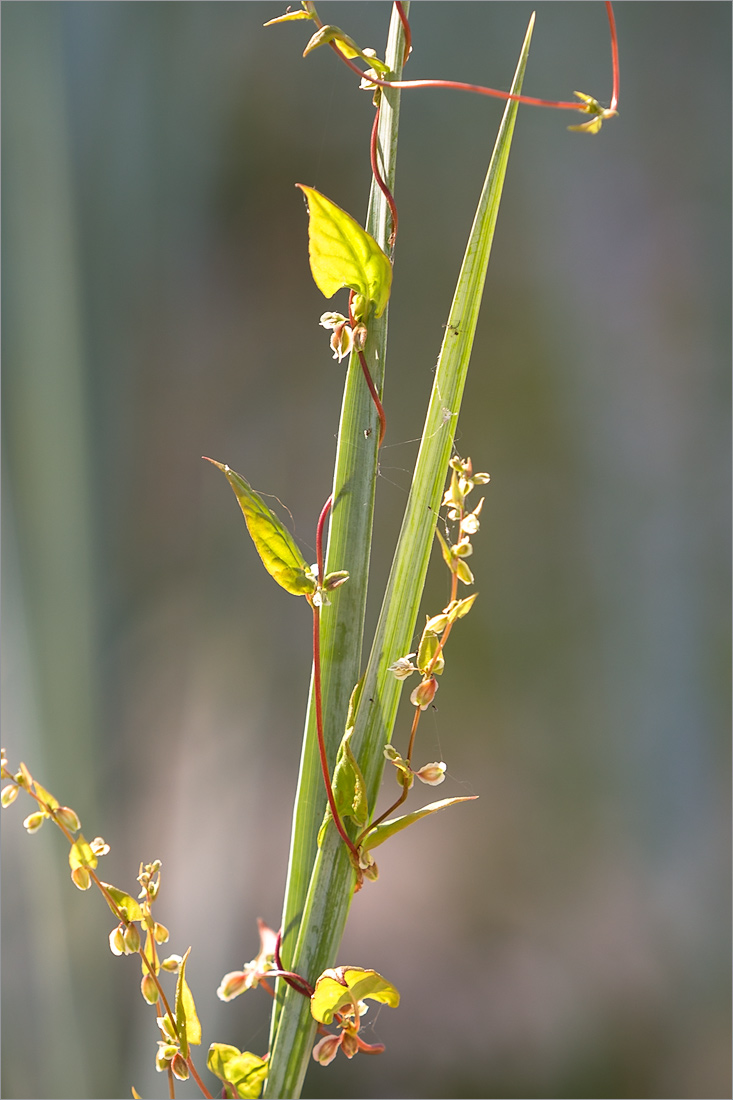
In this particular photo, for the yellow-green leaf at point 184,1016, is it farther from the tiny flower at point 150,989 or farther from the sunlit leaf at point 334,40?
the sunlit leaf at point 334,40

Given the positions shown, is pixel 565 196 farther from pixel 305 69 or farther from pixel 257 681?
pixel 257 681

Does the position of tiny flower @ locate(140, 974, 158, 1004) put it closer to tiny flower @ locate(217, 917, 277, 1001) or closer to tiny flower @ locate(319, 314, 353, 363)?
tiny flower @ locate(217, 917, 277, 1001)

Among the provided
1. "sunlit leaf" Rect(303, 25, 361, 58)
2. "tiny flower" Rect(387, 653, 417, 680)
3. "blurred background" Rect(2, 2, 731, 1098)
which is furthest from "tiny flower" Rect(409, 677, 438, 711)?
"blurred background" Rect(2, 2, 731, 1098)

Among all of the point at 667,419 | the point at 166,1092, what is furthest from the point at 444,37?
the point at 166,1092

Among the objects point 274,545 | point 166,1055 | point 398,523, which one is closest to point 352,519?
point 274,545

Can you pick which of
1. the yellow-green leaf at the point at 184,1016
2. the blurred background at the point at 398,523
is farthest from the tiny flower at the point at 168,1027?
the blurred background at the point at 398,523
